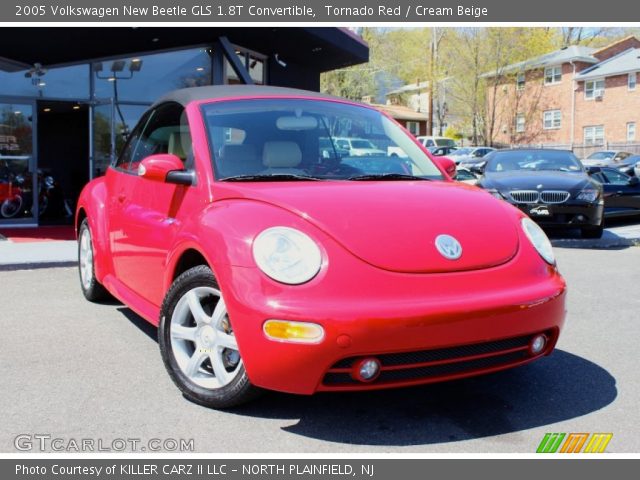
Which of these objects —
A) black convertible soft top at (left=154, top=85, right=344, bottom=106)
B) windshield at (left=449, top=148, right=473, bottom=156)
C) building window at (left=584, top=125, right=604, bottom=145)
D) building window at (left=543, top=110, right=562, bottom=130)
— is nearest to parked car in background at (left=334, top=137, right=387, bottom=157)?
black convertible soft top at (left=154, top=85, right=344, bottom=106)

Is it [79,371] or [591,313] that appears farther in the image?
[591,313]

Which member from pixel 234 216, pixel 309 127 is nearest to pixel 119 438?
pixel 234 216

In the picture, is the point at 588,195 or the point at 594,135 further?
the point at 594,135

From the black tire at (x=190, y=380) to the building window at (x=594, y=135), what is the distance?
47895 mm

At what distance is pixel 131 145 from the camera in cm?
523

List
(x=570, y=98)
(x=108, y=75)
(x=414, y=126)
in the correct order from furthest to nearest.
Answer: (x=414, y=126), (x=570, y=98), (x=108, y=75)

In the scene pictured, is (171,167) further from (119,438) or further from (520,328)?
(520,328)

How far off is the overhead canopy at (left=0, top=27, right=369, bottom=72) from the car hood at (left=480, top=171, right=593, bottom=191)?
4483 mm

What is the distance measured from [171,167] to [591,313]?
3.66 m

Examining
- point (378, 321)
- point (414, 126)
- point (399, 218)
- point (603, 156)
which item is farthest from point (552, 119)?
point (378, 321)

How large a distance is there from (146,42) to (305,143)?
9.55 metres

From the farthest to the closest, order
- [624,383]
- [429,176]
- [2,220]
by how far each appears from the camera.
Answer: [2,220]
[429,176]
[624,383]

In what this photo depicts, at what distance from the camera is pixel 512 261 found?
334cm

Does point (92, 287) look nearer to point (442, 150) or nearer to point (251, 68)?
point (251, 68)
